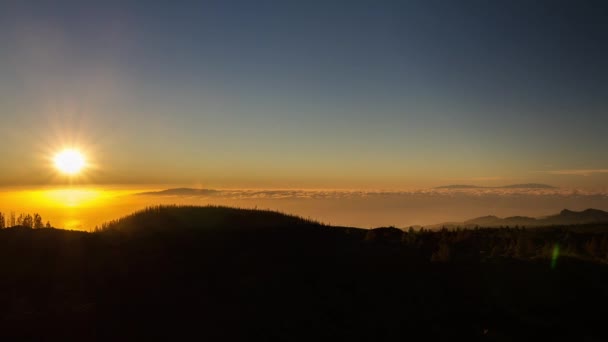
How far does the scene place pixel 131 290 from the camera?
1142 cm

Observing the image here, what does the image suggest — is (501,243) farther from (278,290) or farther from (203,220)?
(203,220)

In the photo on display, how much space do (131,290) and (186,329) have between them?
260 cm

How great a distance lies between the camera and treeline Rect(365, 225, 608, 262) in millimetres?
16766

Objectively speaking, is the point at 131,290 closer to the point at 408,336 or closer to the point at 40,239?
the point at 40,239

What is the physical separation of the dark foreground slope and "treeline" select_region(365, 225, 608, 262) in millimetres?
209

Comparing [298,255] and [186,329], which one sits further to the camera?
[298,255]

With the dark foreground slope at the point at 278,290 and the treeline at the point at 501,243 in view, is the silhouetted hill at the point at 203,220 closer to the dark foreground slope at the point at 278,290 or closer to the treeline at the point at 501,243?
the dark foreground slope at the point at 278,290

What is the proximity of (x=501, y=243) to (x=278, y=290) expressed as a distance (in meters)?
12.1

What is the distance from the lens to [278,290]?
12086mm

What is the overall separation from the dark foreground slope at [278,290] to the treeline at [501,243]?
209mm

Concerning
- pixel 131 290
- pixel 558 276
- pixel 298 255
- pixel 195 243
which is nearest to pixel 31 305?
pixel 131 290

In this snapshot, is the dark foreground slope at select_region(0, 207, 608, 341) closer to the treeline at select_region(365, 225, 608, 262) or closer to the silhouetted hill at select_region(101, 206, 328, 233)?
the treeline at select_region(365, 225, 608, 262)

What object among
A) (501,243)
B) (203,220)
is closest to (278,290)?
(203,220)

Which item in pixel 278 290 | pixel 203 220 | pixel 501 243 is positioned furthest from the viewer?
pixel 203 220
